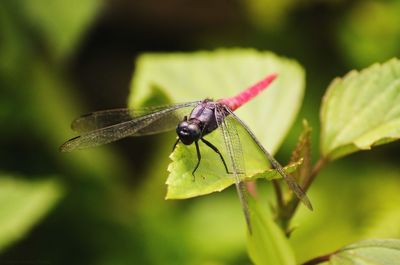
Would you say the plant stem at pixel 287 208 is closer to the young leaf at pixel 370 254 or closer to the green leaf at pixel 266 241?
the green leaf at pixel 266 241

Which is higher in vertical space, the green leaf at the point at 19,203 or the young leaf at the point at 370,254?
the green leaf at the point at 19,203

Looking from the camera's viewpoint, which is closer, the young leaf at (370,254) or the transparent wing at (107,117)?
the young leaf at (370,254)

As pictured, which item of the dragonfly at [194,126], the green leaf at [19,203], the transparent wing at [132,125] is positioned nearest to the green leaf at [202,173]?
the dragonfly at [194,126]

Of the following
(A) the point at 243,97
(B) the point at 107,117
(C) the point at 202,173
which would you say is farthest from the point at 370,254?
(B) the point at 107,117

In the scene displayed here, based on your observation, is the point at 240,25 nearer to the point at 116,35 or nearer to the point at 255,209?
the point at 116,35

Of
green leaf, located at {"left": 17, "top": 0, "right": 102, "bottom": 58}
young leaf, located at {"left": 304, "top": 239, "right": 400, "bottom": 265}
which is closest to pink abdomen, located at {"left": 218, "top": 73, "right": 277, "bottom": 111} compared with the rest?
young leaf, located at {"left": 304, "top": 239, "right": 400, "bottom": 265}

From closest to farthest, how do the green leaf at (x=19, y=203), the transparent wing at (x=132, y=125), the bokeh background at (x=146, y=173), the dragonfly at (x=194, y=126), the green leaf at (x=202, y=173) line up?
the green leaf at (x=202, y=173)
the dragonfly at (x=194, y=126)
the transparent wing at (x=132, y=125)
the green leaf at (x=19, y=203)
the bokeh background at (x=146, y=173)

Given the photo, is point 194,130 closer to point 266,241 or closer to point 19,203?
point 266,241
